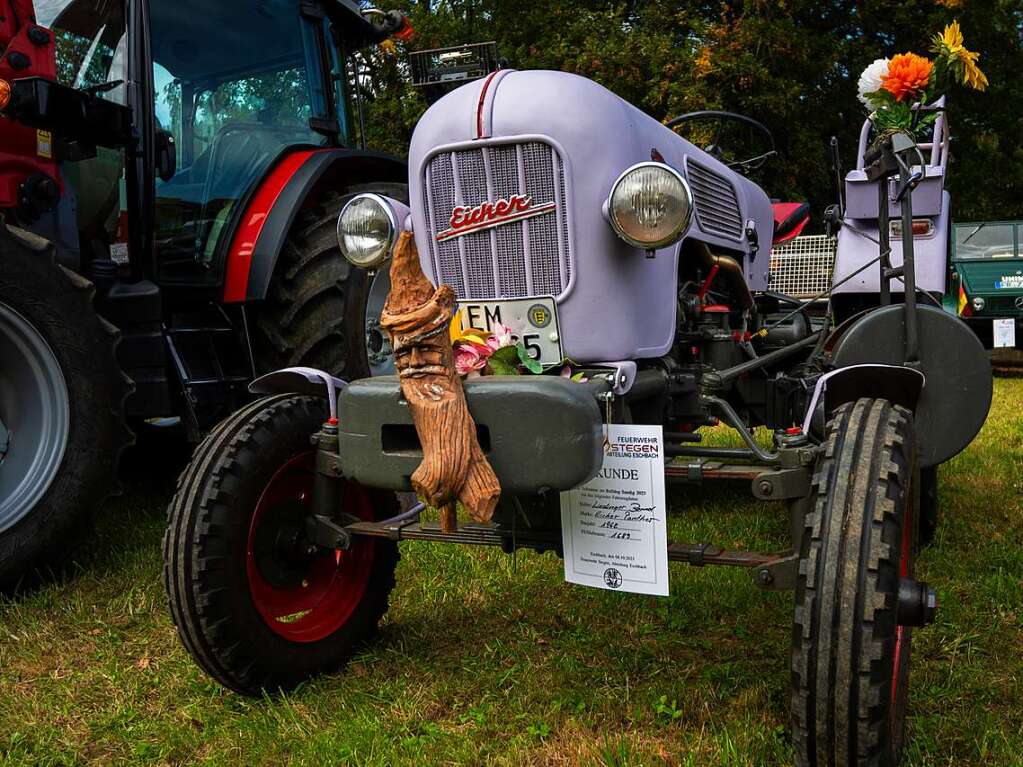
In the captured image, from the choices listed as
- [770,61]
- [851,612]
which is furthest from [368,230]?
[770,61]

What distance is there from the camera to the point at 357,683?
2.50 meters

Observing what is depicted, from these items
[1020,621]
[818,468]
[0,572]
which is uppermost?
[818,468]

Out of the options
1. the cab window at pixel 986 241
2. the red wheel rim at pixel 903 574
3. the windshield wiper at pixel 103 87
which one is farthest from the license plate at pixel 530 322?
the cab window at pixel 986 241

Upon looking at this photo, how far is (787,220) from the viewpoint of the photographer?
4.44 metres

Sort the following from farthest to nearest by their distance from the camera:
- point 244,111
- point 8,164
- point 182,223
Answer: point 244,111 → point 182,223 → point 8,164

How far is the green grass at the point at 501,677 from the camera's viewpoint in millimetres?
2119

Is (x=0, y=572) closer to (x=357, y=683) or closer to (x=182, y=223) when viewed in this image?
(x=357, y=683)

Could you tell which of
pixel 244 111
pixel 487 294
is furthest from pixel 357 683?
pixel 244 111

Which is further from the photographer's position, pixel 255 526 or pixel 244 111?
pixel 244 111

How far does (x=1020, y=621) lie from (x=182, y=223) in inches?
130

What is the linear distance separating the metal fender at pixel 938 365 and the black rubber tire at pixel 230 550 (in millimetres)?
1636

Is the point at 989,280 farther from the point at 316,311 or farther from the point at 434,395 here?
the point at 434,395

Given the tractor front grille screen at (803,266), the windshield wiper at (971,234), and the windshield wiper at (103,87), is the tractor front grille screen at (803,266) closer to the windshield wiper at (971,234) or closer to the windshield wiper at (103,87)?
the windshield wiper at (103,87)

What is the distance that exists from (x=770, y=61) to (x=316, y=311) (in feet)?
31.1
